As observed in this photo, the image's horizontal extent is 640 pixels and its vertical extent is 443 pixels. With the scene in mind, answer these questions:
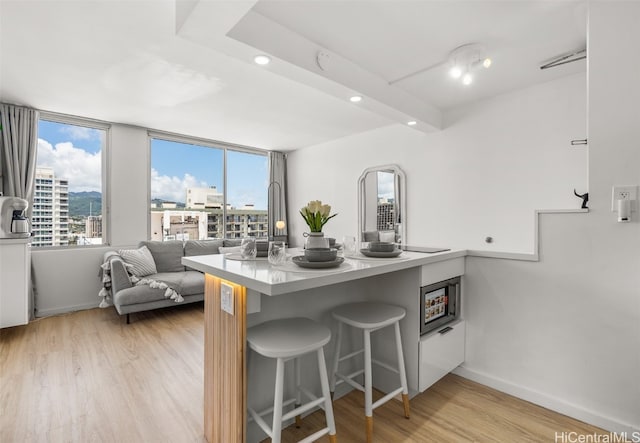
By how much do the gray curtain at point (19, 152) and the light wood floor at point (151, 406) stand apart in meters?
1.70

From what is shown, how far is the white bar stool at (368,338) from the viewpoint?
164 centimetres

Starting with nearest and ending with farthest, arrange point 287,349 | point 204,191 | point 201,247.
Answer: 1. point 287,349
2. point 201,247
3. point 204,191

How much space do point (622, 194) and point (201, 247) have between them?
4.65m

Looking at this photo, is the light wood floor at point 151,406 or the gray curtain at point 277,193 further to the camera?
the gray curtain at point 277,193

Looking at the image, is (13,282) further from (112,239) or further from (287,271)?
(287,271)

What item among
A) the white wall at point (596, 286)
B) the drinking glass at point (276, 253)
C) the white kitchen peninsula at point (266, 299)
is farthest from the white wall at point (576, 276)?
the drinking glass at point (276, 253)

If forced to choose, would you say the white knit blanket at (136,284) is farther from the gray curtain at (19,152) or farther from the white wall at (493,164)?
the white wall at (493,164)

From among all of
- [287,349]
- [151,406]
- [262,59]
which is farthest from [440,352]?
[262,59]

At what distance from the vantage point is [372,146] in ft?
15.0

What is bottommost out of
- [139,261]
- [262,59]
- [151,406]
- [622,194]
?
[151,406]

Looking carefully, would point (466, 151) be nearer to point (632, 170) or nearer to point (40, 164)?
point (632, 170)

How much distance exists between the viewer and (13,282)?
3.08 meters

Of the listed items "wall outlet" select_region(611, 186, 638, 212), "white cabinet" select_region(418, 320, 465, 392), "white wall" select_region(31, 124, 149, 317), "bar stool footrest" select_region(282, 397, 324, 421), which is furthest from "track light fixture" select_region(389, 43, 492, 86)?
"white wall" select_region(31, 124, 149, 317)

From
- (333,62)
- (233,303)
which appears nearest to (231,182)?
(333,62)
